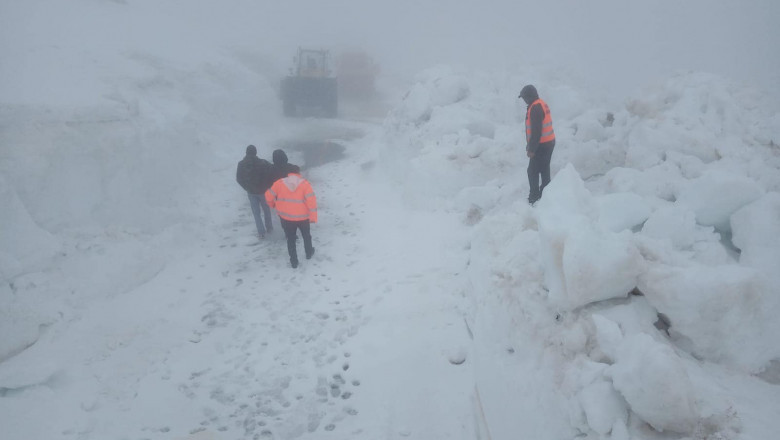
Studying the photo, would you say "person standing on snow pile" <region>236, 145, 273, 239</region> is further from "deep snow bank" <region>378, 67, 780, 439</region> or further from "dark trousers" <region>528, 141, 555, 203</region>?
Answer: "dark trousers" <region>528, 141, 555, 203</region>

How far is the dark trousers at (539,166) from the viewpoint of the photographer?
5.30 m

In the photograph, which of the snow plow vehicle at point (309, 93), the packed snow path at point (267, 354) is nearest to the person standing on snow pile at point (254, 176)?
the packed snow path at point (267, 354)

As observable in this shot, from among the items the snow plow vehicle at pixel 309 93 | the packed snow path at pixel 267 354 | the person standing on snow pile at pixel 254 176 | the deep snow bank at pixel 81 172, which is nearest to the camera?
the packed snow path at pixel 267 354

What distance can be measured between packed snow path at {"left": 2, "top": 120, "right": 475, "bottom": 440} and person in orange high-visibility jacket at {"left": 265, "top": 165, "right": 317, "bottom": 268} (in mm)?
477

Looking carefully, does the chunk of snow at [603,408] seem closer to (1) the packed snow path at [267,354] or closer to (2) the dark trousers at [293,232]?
(1) the packed snow path at [267,354]

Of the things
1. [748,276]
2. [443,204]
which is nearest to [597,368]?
[748,276]

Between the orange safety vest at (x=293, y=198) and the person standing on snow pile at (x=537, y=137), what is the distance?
305 cm

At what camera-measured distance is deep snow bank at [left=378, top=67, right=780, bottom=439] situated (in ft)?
6.72

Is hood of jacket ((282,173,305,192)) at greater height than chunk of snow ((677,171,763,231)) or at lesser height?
lesser

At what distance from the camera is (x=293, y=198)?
5398 millimetres

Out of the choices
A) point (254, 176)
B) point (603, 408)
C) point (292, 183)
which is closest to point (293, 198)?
point (292, 183)

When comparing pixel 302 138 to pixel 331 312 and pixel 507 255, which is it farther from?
pixel 507 255

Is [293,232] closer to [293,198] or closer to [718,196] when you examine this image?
[293,198]

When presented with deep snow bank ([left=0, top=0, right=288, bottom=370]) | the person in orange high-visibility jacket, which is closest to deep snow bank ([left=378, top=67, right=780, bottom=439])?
the person in orange high-visibility jacket
